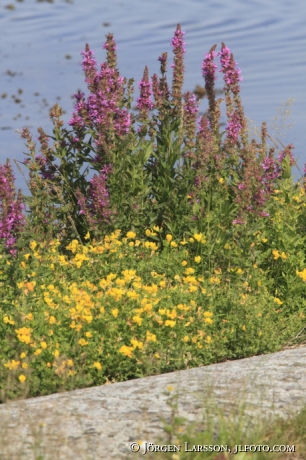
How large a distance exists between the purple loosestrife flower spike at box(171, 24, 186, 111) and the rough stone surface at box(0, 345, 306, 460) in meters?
4.19

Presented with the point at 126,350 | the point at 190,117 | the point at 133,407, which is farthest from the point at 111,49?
the point at 133,407

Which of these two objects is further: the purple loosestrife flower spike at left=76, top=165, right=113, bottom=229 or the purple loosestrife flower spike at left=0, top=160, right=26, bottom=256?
the purple loosestrife flower spike at left=76, top=165, right=113, bottom=229

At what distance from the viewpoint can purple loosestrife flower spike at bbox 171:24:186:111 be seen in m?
8.93

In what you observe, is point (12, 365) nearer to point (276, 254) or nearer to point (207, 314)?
point (207, 314)

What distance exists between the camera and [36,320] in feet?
20.8

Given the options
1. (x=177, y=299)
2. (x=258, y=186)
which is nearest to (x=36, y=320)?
(x=177, y=299)

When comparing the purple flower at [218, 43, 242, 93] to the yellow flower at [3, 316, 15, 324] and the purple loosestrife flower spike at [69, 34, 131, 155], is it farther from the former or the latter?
the yellow flower at [3, 316, 15, 324]

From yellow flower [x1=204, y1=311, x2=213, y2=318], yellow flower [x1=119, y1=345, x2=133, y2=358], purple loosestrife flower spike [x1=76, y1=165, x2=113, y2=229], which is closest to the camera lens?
yellow flower [x1=119, y1=345, x2=133, y2=358]

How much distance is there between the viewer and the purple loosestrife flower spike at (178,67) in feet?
29.3

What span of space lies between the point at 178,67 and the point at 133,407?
5300 mm

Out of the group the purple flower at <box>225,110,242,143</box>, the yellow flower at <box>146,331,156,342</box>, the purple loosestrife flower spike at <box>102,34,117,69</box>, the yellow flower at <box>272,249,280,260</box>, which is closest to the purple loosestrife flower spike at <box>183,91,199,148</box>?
the purple flower at <box>225,110,242,143</box>

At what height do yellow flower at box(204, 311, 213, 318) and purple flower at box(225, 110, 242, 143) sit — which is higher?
purple flower at box(225, 110, 242, 143)

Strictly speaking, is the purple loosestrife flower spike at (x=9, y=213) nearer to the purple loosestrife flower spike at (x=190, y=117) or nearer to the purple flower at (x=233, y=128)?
the purple loosestrife flower spike at (x=190, y=117)

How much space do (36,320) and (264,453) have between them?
270 centimetres
